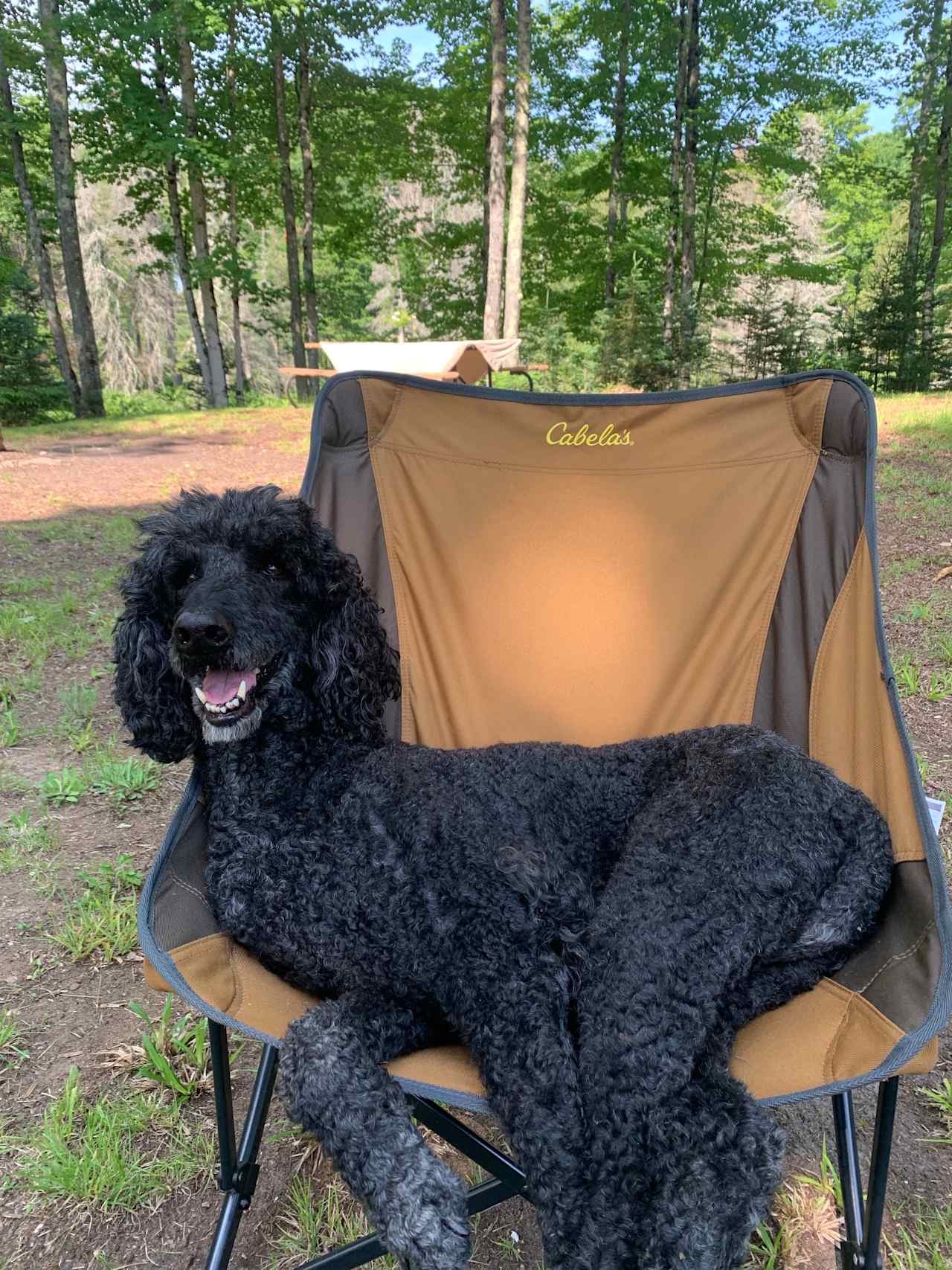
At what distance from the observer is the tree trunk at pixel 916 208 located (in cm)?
1199

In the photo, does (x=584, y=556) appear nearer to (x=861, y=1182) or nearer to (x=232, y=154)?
(x=861, y=1182)

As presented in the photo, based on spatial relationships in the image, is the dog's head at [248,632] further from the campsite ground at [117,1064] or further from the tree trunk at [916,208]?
the tree trunk at [916,208]

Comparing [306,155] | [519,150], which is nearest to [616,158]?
[519,150]

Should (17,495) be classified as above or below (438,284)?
below

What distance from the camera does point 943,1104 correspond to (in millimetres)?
1581

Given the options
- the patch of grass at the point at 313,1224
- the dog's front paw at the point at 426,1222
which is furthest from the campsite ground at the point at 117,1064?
the dog's front paw at the point at 426,1222

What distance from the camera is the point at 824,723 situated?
70.6 inches

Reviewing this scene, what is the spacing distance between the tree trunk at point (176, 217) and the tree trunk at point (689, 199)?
743cm

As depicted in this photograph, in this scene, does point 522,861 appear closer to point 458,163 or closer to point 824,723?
point 824,723

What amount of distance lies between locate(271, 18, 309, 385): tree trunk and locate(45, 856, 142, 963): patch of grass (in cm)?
1226

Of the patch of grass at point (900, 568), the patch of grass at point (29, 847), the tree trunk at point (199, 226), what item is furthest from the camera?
the tree trunk at point (199, 226)

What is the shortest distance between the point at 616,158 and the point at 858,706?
16.3 metres

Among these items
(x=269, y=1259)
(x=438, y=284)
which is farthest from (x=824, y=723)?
(x=438, y=284)

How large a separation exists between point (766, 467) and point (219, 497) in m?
1.27
